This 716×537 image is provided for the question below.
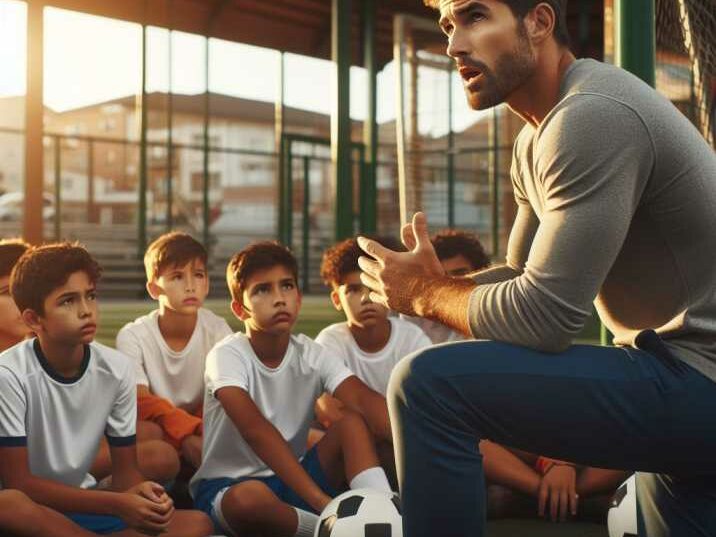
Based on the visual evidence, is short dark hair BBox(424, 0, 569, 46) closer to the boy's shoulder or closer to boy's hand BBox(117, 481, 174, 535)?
boy's hand BBox(117, 481, 174, 535)

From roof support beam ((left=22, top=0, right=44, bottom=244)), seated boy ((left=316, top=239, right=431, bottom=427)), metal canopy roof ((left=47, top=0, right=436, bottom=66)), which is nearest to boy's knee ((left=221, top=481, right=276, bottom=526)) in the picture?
seated boy ((left=316, top=239, right=431, bottom=427))

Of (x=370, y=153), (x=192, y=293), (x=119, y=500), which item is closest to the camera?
(x=119, y=500)

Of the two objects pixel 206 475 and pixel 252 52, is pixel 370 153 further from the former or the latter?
pixel 206 475

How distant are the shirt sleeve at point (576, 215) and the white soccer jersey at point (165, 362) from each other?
A: 7.76 ft

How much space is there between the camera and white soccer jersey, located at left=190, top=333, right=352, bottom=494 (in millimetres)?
3217

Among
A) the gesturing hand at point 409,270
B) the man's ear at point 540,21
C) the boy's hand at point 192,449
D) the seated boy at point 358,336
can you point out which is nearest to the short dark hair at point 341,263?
the seated boy at point 358,336

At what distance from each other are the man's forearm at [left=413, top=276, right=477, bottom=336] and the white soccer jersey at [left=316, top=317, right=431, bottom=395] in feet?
6.09

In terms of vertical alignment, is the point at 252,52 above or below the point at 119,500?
above

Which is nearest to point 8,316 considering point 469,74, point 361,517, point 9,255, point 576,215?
point 9,255

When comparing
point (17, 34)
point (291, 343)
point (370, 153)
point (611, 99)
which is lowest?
point (291, 343)

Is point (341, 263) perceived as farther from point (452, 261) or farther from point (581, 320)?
point (581, 320)

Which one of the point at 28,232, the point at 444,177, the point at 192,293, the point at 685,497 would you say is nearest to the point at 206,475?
the point at 192,293

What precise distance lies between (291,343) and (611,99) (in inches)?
72.1

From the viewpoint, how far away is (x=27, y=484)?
2770 millimetres
